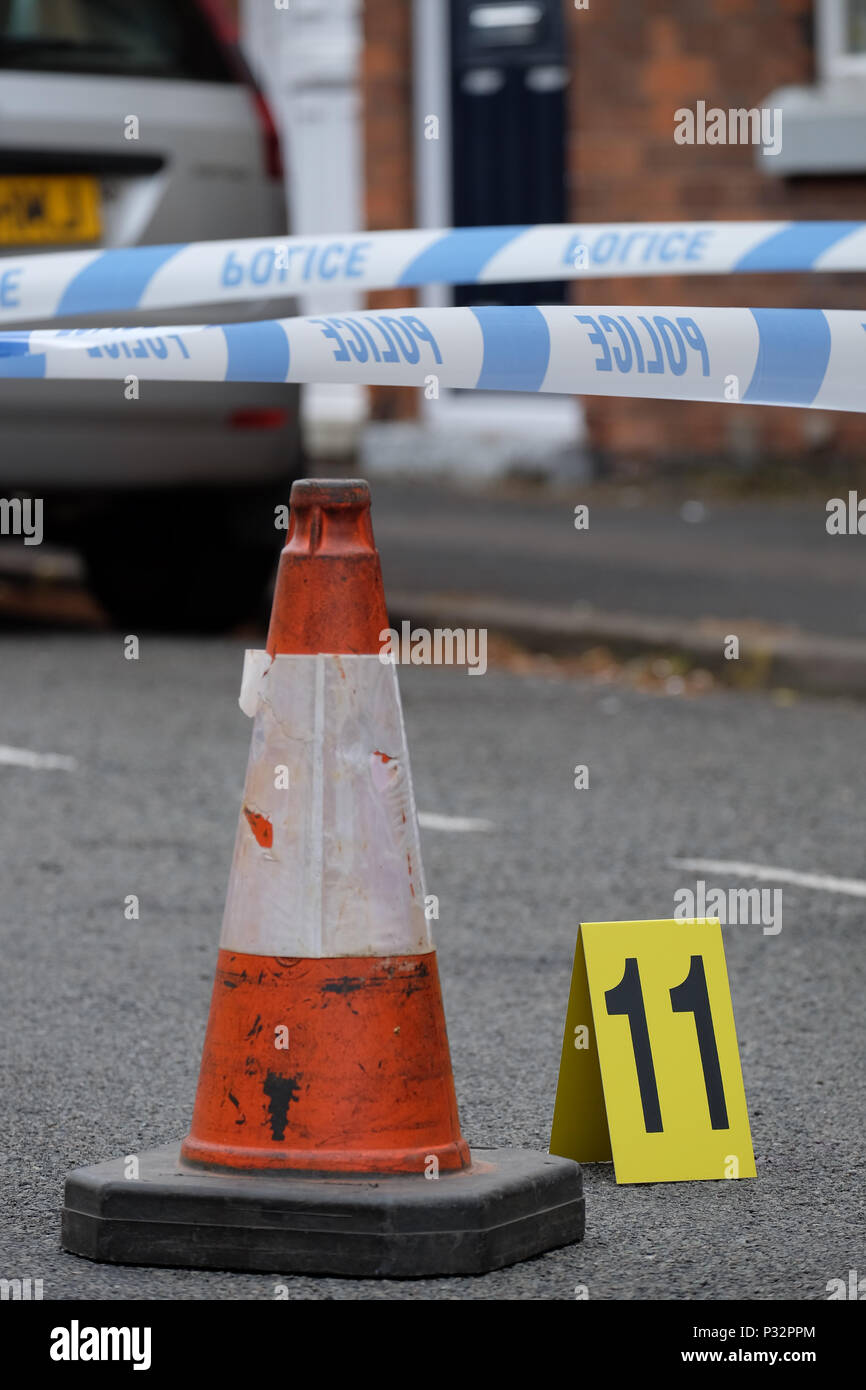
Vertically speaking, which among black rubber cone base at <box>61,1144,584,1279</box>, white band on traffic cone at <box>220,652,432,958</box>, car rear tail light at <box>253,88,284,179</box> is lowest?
black rubber cone base at <box>61,1144,584,1279</box>

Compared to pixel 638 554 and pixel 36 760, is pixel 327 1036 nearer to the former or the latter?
pixel 36 760

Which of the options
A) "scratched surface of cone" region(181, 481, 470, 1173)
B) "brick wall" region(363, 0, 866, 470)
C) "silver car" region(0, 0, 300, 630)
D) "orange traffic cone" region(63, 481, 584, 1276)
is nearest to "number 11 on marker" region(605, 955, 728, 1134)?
"orange traffic cone" region(63, 481, 584, 1276)

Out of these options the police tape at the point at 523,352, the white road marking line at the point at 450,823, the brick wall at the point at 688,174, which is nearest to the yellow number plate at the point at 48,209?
the white road marking line at the point at 450,823

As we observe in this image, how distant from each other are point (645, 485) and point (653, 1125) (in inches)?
352

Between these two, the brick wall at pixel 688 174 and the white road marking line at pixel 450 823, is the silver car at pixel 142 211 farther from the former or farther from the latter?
the brick wall at pixel 688 174

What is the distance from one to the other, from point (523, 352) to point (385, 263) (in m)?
1.24

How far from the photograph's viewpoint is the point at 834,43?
11.9m

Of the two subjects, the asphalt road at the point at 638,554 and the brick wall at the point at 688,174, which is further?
the brick wall at the point at 688,174

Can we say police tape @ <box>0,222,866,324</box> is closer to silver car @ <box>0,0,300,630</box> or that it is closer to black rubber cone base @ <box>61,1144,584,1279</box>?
silver car @ <box>0,0,300,630</box>

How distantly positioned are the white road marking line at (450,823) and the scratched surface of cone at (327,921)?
8.28 ft

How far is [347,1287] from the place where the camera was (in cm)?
307

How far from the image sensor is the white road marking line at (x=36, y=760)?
6.36 meters

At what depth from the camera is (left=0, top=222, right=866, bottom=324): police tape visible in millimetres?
5234

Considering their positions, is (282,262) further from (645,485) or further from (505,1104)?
(645,485)
